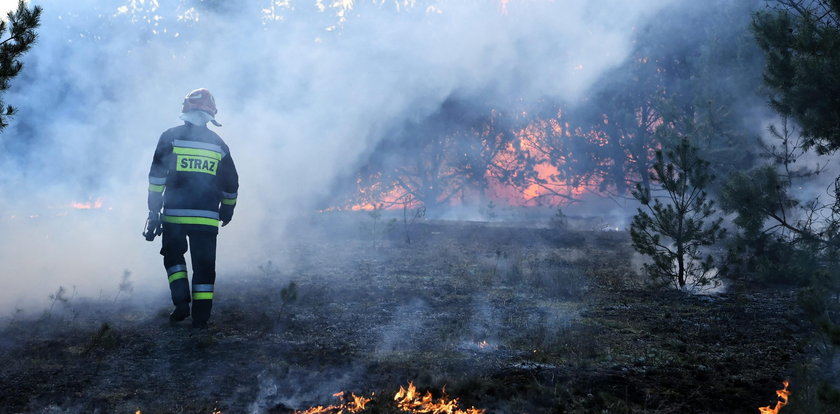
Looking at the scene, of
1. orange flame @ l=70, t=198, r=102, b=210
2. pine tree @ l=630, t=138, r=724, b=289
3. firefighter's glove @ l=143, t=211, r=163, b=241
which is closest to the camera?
firefighter's glove @ l=143, t=211, r=163, b=241

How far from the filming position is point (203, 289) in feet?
18.0

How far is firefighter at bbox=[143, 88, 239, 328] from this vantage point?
5.46 m

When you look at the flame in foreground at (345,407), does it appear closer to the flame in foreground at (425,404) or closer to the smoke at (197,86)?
the flame in foreground at (425,404)

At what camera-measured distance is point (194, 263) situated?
544cm

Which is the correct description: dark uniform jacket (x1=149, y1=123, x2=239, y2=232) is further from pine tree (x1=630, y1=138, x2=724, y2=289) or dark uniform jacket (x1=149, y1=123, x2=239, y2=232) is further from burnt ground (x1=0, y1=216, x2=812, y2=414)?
pine tree (x1=630, y1=138, x2=724, y2=289)

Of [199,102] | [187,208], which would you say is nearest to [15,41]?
[199,102]

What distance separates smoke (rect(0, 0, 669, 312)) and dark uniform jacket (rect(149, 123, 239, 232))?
3.58m

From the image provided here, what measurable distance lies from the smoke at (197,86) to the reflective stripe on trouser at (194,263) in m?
3.48

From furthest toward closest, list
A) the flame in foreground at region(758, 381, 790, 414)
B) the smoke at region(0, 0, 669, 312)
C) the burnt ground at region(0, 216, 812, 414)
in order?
the smoke at region(0, 0, 669, 312)
the burnt ground at region(0, 216, 812, 414)
the flame in foreground at region(758, 381, 790, 414)

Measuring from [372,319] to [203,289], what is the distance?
174 centimetres

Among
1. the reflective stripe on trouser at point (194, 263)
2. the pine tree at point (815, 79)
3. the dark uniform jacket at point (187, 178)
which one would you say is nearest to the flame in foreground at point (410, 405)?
the reflective stripe on trouser at point (194, 263)

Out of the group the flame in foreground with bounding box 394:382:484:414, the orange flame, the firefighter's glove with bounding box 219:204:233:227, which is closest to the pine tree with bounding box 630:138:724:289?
the flame in foreground with bounding box 394:382:484:414

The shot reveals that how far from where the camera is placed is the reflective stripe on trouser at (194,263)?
5445 millimetres

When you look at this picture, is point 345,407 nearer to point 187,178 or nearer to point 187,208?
point 187,208
